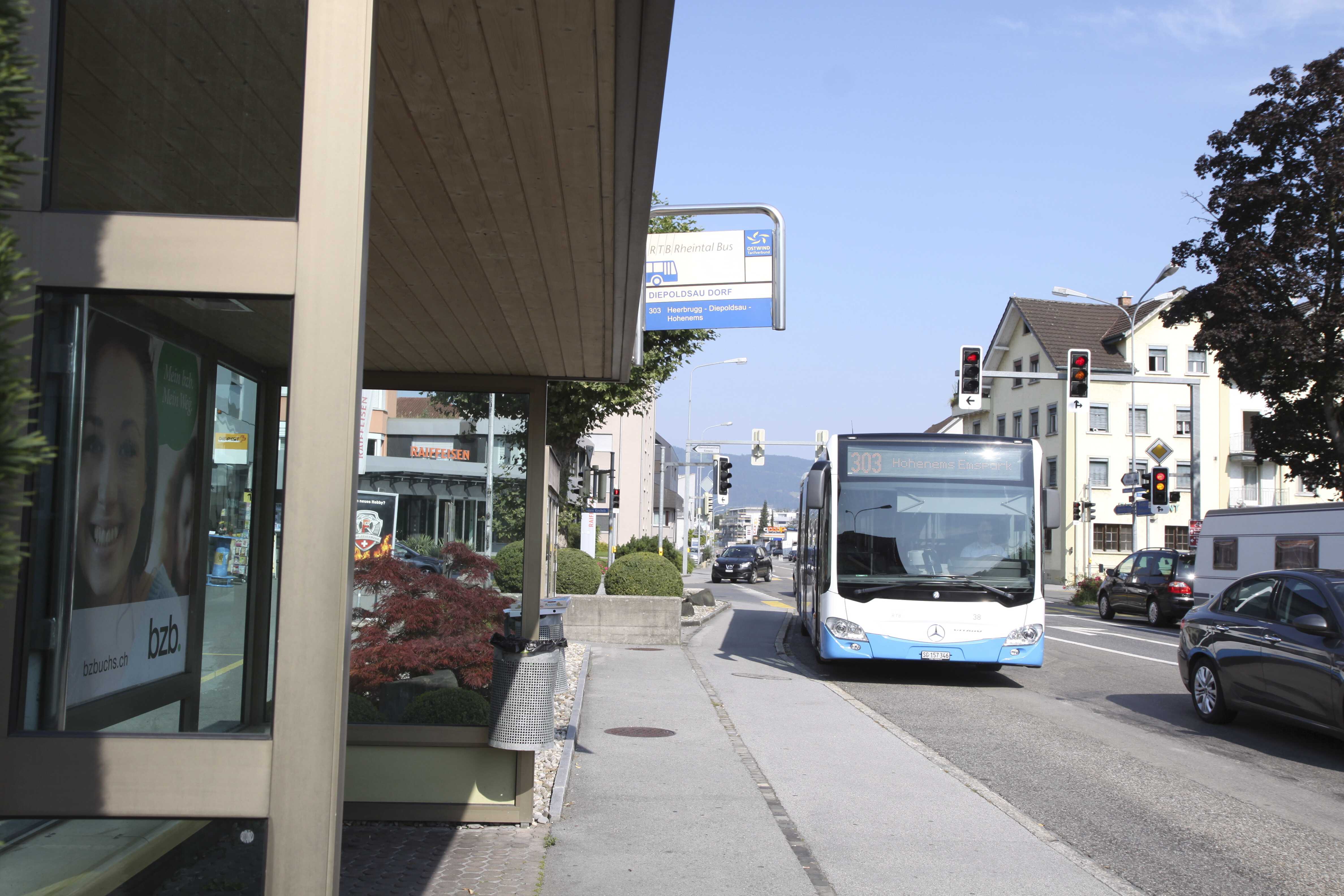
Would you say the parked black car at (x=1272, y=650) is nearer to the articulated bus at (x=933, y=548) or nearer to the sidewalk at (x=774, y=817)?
the articulated bus at (x=933, y=548)

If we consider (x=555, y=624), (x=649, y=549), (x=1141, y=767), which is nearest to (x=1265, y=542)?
(x=1141, y=767)

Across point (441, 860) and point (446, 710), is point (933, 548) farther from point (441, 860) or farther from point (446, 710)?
point (441, 860)

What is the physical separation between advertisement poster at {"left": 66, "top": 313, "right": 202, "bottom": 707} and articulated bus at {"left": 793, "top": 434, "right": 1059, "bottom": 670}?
36.4 ft

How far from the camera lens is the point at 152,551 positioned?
10.5 ft

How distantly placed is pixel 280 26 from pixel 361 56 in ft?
0.85

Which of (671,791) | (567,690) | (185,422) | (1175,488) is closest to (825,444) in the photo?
(567,690)

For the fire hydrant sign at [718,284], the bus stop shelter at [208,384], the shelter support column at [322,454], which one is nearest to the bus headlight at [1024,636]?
the fire hydrant sign at [718,284]

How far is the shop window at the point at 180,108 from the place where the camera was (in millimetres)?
2908

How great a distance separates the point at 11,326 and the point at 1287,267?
1312 inches

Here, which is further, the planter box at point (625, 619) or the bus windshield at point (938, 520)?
the planter box at point (625, 619)

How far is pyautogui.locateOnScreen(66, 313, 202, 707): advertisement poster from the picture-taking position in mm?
2932

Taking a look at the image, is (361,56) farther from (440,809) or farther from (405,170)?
(440,809)

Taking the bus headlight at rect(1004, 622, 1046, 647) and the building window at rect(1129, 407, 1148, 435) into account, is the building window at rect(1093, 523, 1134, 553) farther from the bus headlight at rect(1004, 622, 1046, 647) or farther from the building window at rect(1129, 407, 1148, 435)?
the bus headlight at rect(1004, 622, 1046, 647)

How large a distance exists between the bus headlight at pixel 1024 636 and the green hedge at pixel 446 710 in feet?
28.2
